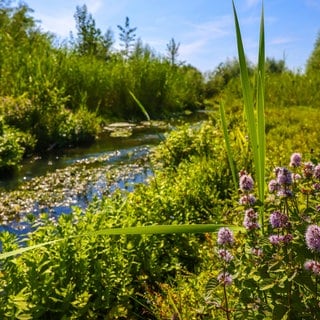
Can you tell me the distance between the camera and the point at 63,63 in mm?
13703

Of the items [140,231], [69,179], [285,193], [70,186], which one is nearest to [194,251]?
[285,193]

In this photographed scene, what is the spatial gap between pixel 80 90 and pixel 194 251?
454 inches

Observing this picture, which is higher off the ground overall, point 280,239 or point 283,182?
point 283,182

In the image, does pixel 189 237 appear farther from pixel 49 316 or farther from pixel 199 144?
pixel 199 144

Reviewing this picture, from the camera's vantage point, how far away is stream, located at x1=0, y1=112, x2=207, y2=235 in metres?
5.86

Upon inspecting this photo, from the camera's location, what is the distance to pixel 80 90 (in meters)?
14.4

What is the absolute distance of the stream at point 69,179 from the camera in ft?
19.2

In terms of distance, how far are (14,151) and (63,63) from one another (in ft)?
20.8

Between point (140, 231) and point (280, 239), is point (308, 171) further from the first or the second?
point (140, 231)

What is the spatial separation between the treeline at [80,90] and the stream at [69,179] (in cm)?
55

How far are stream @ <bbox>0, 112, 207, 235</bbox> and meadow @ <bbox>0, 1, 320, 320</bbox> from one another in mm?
992

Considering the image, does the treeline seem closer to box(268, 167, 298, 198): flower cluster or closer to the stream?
the stream

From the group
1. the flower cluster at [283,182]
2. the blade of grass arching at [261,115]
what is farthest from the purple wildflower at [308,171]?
the blade of grass arching at [261,115]

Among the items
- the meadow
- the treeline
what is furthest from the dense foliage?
the meadow
